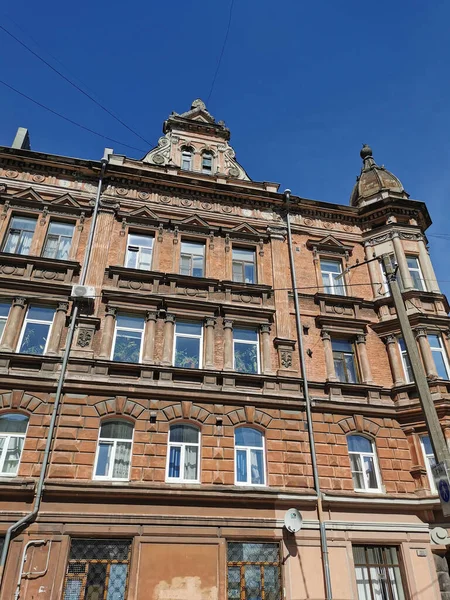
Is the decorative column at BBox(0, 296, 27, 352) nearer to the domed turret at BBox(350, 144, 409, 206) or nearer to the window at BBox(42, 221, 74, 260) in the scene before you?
the window at BBox(42, 221, 74, 260)

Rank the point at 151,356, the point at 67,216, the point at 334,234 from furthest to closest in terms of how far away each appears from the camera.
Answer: the point at 334,234, the point at 67,216, the point at 151,356

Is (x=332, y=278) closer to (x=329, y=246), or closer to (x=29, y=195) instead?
(x=329, y=246)

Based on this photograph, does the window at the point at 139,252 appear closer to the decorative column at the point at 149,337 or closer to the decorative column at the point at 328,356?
the decorative column at the point at 149,337

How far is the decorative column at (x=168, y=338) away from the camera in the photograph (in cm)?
1356

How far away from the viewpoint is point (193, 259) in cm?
1647

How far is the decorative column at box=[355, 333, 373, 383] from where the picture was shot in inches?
584

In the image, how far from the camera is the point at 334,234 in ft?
60.6

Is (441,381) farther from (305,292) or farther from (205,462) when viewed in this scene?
(205,462)

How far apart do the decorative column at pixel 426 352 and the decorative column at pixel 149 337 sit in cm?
886

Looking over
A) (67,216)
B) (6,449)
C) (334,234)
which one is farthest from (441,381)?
(67,216)

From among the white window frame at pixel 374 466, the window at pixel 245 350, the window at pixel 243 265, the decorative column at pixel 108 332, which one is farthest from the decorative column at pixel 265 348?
the decorative column at pixel 108 332

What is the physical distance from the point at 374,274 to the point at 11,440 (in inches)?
536

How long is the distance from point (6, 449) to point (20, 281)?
5.12 metres

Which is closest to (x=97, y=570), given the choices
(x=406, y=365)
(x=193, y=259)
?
(x=193, y=259)
